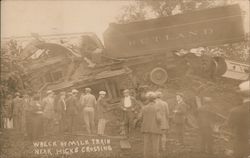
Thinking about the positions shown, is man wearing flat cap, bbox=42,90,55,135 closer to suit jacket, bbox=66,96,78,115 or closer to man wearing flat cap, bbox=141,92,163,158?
suit jacket, bbox=66,96,78,115

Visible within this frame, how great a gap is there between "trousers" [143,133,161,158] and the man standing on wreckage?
700 millimetres

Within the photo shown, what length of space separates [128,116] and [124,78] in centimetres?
39

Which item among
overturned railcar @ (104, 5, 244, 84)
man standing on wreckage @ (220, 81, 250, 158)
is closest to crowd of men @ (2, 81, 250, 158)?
man standing on wreckage @ (220, 81, 250, 158)

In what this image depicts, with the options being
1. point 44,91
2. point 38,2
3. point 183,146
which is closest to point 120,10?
point 38,2

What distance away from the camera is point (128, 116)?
13.2 ft

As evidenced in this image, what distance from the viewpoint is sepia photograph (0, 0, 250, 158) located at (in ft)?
12.9

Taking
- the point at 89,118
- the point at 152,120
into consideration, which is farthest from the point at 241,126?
the point at 89,118

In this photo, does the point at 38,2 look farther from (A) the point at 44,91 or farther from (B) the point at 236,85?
(B) the point at 236,85

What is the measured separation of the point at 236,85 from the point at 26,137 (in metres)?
2.15

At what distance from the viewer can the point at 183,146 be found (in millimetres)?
3941

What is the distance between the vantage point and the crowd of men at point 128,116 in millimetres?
3822

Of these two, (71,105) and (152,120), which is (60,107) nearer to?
(71,105)

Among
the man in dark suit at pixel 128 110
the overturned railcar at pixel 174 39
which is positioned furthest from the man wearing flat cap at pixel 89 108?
the overturned railcar at pixel 174 39

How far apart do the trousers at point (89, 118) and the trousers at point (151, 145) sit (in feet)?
1.75
